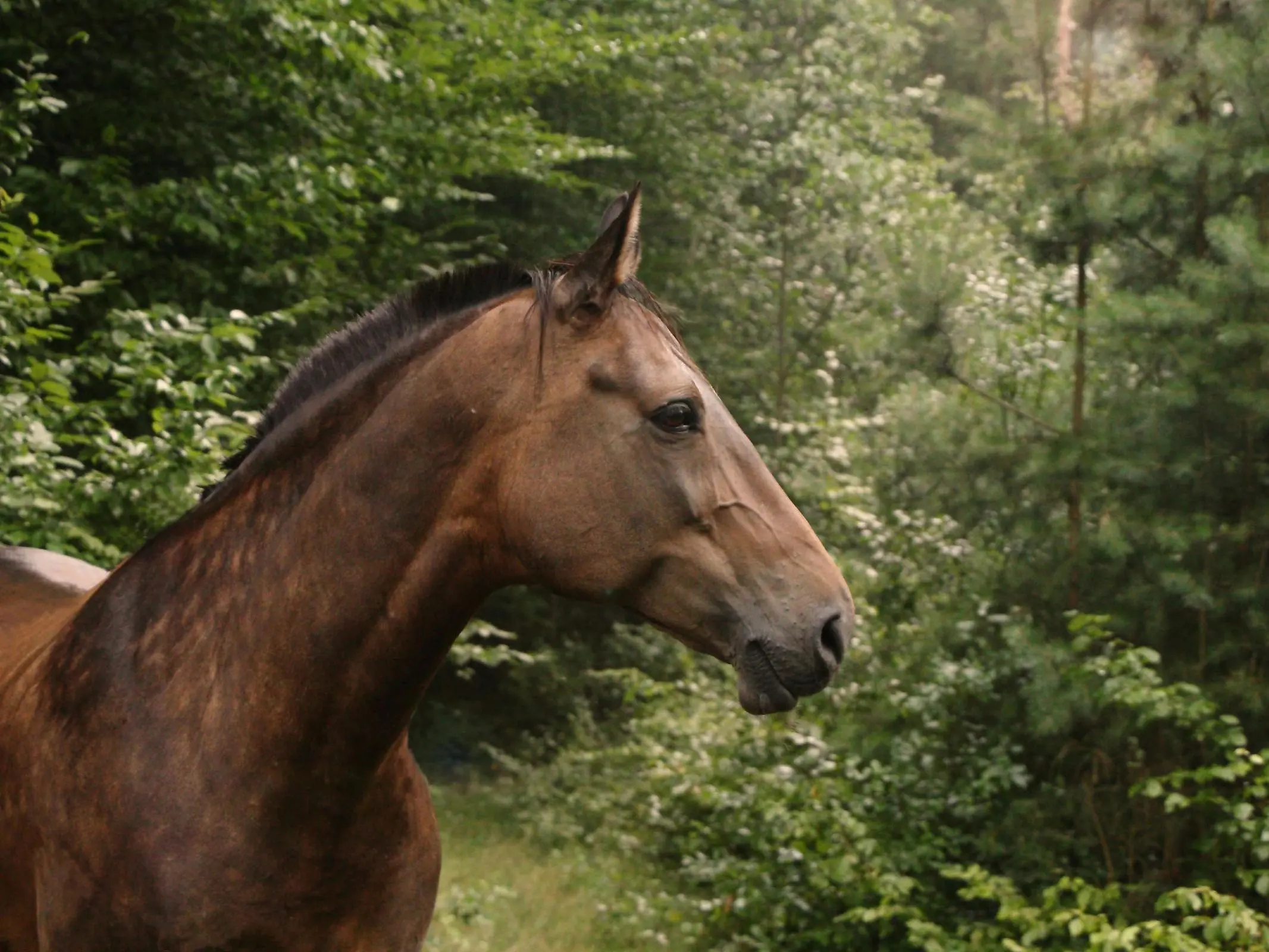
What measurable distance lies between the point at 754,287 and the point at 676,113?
5.97ft

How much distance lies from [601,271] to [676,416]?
0.27m

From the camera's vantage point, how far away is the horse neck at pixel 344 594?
2158mm

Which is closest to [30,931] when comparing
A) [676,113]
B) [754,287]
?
[754,287]

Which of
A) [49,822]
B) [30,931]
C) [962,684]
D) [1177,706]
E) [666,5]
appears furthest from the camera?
[666,5]

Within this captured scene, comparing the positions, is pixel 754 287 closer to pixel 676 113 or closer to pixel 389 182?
pixel 676 113

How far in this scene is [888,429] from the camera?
746 cm

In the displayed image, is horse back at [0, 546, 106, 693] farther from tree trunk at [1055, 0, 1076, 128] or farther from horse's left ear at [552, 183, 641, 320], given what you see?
tree trunk at [1055, 0, 1076, 128]

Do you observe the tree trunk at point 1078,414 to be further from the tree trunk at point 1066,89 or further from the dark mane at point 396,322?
the dark mane at point 396,322

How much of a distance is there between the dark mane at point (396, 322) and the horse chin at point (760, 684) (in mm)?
777

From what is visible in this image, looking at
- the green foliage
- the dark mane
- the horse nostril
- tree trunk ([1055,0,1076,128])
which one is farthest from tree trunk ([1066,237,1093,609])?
the horse nostril

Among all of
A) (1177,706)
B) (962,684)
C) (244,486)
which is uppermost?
(244,486)

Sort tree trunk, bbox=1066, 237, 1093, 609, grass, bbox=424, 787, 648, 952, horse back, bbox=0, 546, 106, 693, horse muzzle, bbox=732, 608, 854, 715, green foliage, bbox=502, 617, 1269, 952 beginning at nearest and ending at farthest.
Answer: horse muzzle, bbox=732, 608, 854, 715
horse back, bbox=0, 546, 106, 693
green foliage, bbox=502, 617, 1269, 952
tree trunk, bbox=1066, 237, 1093, 609
grass, bbox=424, 787, 648, 952

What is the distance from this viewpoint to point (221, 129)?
7.49 metres

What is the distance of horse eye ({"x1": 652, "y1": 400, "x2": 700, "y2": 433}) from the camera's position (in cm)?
207
